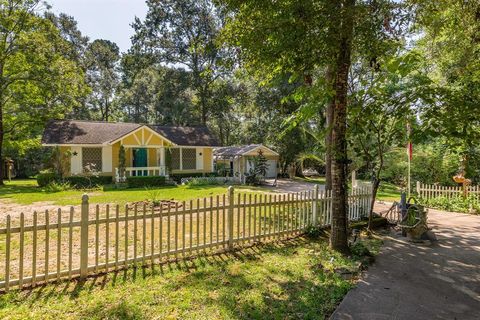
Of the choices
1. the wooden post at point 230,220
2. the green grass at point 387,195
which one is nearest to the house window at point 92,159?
the wooden post at point 230,220

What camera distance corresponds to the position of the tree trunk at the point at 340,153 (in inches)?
222

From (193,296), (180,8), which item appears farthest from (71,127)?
(193,296)

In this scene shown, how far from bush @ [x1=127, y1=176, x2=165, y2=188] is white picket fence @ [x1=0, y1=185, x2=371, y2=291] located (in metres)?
8.56

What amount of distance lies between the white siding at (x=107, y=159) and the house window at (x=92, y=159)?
218 mm

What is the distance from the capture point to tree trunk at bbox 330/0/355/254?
564 cm

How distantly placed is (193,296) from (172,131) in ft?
73.5

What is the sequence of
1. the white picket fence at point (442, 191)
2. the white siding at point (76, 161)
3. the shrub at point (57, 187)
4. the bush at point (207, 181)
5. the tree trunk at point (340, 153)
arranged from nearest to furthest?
the tree trunk at point (340, 153) → the white picket fence at point (442, 191) → the shrub at point (57, 187) → the white siding at point (76, 161) → the bush at point (207, 181)

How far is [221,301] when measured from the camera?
3.84 meters

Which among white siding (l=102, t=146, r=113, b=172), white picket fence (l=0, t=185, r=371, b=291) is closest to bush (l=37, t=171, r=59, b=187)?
white siding (l=102, t=146, r=113, b=172)

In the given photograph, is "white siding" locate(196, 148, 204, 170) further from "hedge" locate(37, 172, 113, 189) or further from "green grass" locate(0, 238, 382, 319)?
"green grass" locate(0, 238, 382, 319)

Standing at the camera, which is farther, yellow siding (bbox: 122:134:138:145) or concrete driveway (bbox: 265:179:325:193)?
yellow siding (bbox: 122:134:138:145)

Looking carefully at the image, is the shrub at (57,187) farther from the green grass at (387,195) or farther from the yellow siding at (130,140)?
the green grass at (387,195)

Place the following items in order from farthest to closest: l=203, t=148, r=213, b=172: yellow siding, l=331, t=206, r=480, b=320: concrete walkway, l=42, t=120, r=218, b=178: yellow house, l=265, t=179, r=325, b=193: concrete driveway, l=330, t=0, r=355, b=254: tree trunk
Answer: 1. l=203, t=148, r=213, b=172: yellow siding
2. l=42, t=120, r=218, b=178: yellow house
3. l=265, t=179, r=325, b=193: concrete driveway
4. l=330, t=0, r=355, b=254: tree trunk
5. l=331, t=206, r=480, b=320: concrete walkway

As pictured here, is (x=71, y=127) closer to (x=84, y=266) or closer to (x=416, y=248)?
(x=84, y=266)
